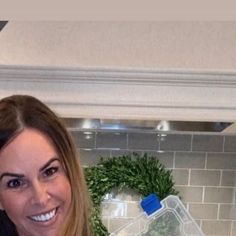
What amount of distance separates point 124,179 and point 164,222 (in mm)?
176

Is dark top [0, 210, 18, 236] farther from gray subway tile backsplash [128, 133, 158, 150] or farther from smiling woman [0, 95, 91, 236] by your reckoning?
gray subway tile backsplash [128, 133, 158, 150]

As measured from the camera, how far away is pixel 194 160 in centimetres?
140

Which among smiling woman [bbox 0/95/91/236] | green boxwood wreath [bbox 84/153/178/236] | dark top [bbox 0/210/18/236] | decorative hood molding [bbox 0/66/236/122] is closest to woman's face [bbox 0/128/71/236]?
smiling woman [bbox 0/95/91/236]

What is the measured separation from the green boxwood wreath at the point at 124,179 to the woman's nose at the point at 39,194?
648 mm

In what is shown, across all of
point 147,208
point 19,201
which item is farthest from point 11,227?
Answer: point 147,208

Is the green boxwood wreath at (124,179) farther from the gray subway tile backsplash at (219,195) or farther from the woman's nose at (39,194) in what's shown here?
the woman's nose at (39,194)

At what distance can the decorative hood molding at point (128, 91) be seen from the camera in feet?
3.19

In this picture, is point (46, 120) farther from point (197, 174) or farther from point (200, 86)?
point (197, 174)

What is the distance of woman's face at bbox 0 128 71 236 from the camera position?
69 cm

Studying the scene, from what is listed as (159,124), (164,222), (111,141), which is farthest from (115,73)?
(164,222)

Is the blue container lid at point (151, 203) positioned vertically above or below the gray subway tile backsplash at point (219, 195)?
below

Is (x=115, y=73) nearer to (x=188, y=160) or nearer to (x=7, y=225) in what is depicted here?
(x=7, y=225)

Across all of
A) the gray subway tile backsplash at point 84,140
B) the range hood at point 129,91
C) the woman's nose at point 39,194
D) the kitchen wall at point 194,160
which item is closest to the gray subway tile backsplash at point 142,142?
the kitchen wall at point 194,160

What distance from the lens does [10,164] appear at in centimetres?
70
